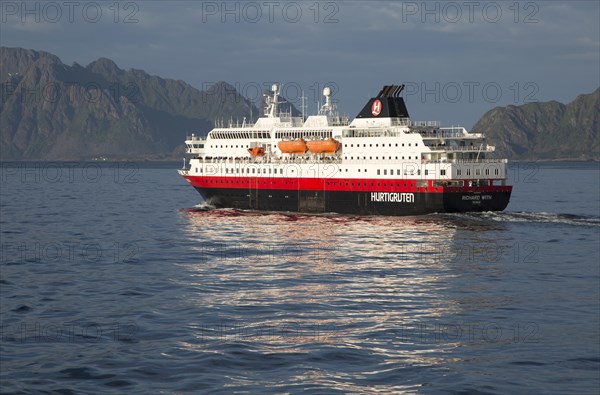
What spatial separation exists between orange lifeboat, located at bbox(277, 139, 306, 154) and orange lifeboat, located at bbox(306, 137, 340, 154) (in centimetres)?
61

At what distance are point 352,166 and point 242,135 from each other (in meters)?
13.3

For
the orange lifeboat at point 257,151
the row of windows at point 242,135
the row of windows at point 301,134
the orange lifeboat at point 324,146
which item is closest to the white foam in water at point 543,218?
the orange lifeboat at point 324,146

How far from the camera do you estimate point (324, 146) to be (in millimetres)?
64125

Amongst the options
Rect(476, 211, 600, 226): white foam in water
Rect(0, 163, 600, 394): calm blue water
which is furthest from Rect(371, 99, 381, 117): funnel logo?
Rect(0, 163, 600, 394): calm blue water

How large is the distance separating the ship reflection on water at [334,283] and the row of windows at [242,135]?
13498 millimetres

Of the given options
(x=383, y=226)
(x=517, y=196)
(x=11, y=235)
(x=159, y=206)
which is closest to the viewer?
(x=11, y=235)

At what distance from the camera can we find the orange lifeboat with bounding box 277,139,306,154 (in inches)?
2591

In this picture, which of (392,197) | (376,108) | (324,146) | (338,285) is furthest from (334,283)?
(376,108)

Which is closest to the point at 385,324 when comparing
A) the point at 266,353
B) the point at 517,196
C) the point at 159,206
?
→ the point at 266,353

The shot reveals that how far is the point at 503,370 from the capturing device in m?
21.3

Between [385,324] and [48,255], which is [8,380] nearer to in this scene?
[385,324]

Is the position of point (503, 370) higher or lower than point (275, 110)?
lower

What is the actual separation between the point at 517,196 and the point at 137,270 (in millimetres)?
66319

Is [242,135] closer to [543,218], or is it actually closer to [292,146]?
[292,146]
